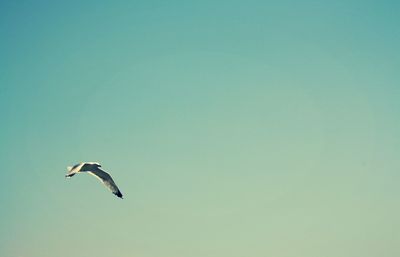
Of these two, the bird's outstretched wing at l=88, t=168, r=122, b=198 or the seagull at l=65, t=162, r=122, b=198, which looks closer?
the seagull at l=65, t=162, r=122, b=198

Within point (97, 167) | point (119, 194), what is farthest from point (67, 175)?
point (119, 194)

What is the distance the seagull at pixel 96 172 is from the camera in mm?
41250

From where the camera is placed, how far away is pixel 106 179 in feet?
151

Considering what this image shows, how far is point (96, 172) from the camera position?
44625 mm

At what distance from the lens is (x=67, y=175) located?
128ft

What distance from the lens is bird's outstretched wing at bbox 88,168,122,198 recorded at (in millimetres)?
44594

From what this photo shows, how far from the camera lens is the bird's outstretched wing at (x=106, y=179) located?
44594mm

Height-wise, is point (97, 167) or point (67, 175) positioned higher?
point (97, 167)

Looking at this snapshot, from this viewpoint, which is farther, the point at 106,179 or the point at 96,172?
the point at 106,179

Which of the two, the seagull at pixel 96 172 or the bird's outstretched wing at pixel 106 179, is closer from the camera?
the seagull at pixel 96 172

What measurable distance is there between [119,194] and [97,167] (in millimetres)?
4394

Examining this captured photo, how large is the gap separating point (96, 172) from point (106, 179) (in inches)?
71.7

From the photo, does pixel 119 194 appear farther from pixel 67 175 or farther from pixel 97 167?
pixel 67 175

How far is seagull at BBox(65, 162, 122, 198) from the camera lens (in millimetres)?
41250
